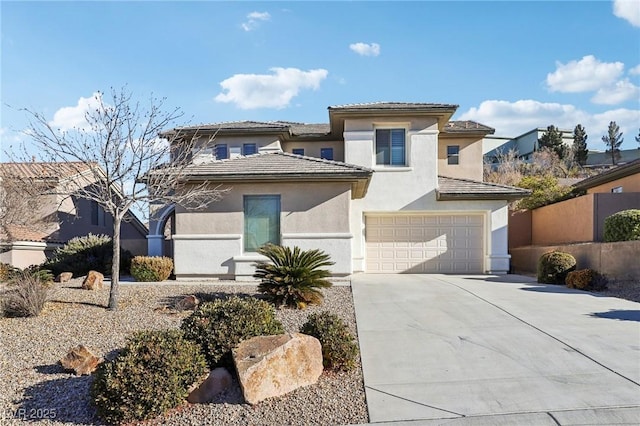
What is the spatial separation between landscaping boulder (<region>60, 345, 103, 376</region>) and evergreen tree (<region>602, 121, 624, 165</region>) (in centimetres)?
5295

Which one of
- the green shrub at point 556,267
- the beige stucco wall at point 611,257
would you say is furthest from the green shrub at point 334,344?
the green shrub at point 556,267

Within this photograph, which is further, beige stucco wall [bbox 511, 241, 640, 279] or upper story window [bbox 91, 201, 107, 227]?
upper story window [bbox 91, 201, 107, 227]

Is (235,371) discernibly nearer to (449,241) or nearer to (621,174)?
(449,241)

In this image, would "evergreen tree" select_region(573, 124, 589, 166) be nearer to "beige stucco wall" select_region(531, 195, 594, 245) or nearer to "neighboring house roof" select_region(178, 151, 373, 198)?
"beige stucco wall" select_region(531, 195, 594, 245)

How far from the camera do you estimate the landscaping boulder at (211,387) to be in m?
6.19

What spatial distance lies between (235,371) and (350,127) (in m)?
13.2

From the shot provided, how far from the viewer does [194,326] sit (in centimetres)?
712

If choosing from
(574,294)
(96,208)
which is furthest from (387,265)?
(96,208)

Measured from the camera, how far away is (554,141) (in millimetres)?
43531

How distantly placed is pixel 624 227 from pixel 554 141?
32.5 m

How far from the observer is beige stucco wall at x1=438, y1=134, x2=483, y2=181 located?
892 inches

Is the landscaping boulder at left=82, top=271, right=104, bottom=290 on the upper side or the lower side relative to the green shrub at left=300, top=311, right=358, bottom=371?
upper

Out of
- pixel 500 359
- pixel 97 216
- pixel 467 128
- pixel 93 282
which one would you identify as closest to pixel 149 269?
pixel 93 282

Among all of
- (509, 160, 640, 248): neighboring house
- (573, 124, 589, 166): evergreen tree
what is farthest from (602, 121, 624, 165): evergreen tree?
(509, 160, 640, 248): neighboring house
